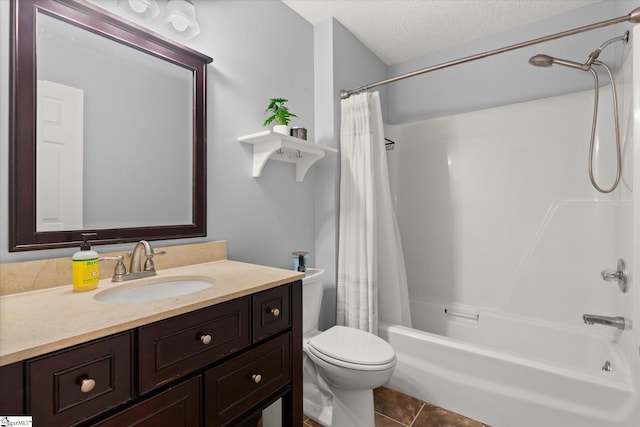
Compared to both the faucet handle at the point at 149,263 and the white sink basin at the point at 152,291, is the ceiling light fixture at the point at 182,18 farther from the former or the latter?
the white sink basin at the point at 152,291

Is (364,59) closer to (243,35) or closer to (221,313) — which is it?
(243,35)

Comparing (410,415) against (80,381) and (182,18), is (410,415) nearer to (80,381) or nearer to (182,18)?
(80,381)

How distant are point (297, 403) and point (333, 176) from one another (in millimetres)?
1389

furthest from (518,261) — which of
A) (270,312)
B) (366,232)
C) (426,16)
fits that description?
(270,312)

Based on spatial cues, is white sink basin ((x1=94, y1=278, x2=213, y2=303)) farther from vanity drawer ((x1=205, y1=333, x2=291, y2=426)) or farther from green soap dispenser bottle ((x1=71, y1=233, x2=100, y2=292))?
vanity drawer ((x1=205, y1=333, x2=291, y2=426))

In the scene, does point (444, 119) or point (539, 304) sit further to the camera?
point (444, 119)

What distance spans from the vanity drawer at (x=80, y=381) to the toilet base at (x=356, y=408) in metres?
1.10

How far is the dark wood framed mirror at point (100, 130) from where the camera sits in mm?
985

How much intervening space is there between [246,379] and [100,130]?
1048mm

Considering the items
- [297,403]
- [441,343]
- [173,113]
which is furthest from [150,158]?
[441,343]

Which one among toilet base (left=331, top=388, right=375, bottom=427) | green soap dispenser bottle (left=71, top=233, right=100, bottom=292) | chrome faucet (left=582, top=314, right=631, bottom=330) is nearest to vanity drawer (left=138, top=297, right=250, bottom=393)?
green soap dispenser bottle (left=71, top=233, right=100, bottom=292)

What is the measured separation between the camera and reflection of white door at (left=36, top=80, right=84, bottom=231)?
3.33 feet

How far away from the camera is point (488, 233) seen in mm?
2371

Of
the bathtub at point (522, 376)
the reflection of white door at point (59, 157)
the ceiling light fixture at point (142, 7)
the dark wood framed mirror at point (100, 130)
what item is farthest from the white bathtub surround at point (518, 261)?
the ceiling light fixture at point (142, 7)
